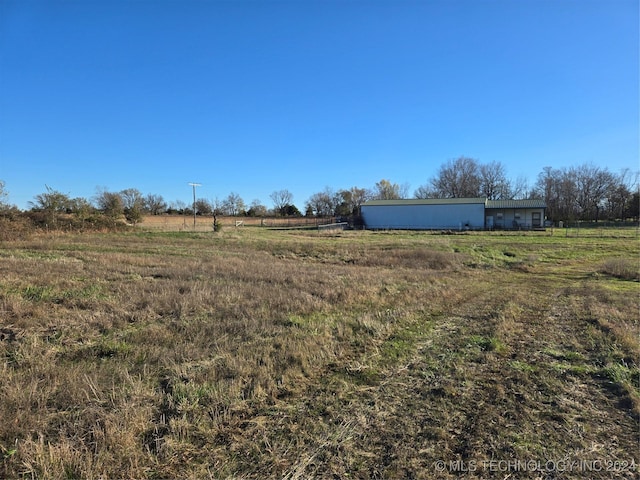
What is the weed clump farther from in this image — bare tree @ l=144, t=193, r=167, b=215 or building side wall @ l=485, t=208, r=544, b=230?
bare tree @ l=144, t=193, r=167, b=215

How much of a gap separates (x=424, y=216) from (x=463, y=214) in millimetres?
6146

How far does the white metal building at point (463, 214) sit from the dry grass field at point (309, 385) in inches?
1923

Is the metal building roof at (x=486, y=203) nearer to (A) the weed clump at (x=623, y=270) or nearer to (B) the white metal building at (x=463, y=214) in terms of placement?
(B) the white metal building at (x=463, y=214)

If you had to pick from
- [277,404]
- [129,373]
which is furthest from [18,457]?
[277,404]

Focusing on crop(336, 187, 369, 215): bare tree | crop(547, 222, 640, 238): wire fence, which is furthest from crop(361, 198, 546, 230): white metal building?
crop(336, 187, 369, 215): bare tree

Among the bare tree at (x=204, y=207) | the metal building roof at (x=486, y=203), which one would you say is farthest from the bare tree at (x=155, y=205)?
the metal building roof at (x=486, y=203)

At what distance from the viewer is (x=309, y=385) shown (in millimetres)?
4133

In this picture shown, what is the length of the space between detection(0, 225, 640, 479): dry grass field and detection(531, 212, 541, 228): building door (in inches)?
1992

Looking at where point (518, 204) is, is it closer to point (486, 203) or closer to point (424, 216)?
point (486, 203)

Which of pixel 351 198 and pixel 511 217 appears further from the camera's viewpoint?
pixel 351 198

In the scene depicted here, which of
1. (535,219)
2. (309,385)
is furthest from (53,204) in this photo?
(535,219)

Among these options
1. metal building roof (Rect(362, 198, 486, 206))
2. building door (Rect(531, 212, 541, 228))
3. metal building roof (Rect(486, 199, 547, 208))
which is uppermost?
metal building roof (Rect(362, 198, 486, 206))

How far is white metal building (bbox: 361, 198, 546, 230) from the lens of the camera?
5247 cm

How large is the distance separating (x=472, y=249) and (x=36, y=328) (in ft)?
75.0
